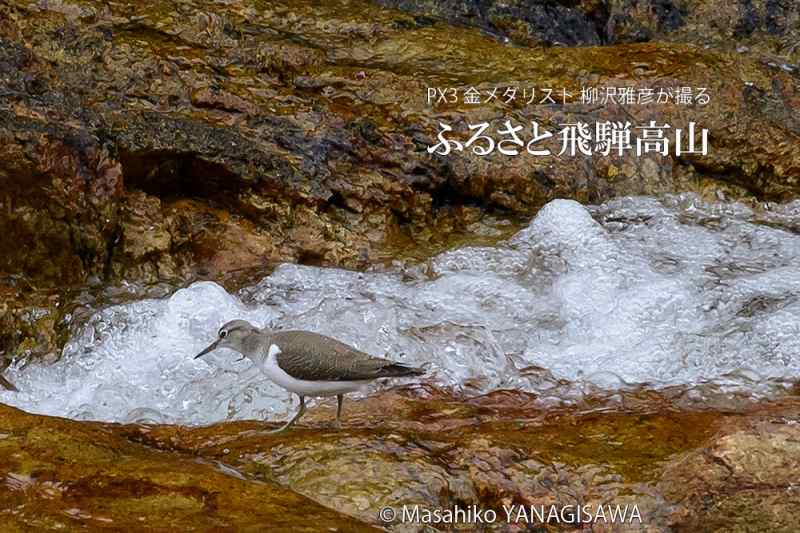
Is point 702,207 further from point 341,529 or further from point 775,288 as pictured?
point 341,529

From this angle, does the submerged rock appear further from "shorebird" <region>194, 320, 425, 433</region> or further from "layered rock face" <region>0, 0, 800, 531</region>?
"shorebird" <region>194, 320, 425, 433</region>

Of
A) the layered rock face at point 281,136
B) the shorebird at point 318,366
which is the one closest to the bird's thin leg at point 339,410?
the shorebird at point 318,366

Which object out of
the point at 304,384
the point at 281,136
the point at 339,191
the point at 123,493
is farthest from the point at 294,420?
the point at 281,136

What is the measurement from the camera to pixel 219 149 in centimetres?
1066

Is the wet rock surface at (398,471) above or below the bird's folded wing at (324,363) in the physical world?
below

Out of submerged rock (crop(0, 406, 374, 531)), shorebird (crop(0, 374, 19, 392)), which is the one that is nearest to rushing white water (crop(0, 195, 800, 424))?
shorebird (crop(0, 374, 19, 392))

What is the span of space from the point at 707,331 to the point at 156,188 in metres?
4.99

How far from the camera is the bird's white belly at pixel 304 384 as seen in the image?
6.96 meters

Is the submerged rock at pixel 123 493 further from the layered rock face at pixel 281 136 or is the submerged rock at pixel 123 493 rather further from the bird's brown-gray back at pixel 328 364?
the layered rock face at pixel 281 136

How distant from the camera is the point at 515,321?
962cm

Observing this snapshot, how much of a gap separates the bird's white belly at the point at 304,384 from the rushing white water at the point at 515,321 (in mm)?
1101

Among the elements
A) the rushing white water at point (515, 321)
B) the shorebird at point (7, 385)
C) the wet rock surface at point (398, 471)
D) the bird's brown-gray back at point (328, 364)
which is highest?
the bird's brown-gray back at point (328, 364)

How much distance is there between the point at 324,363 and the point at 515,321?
3049 millimetres

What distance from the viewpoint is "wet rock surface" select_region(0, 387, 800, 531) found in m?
5.40
